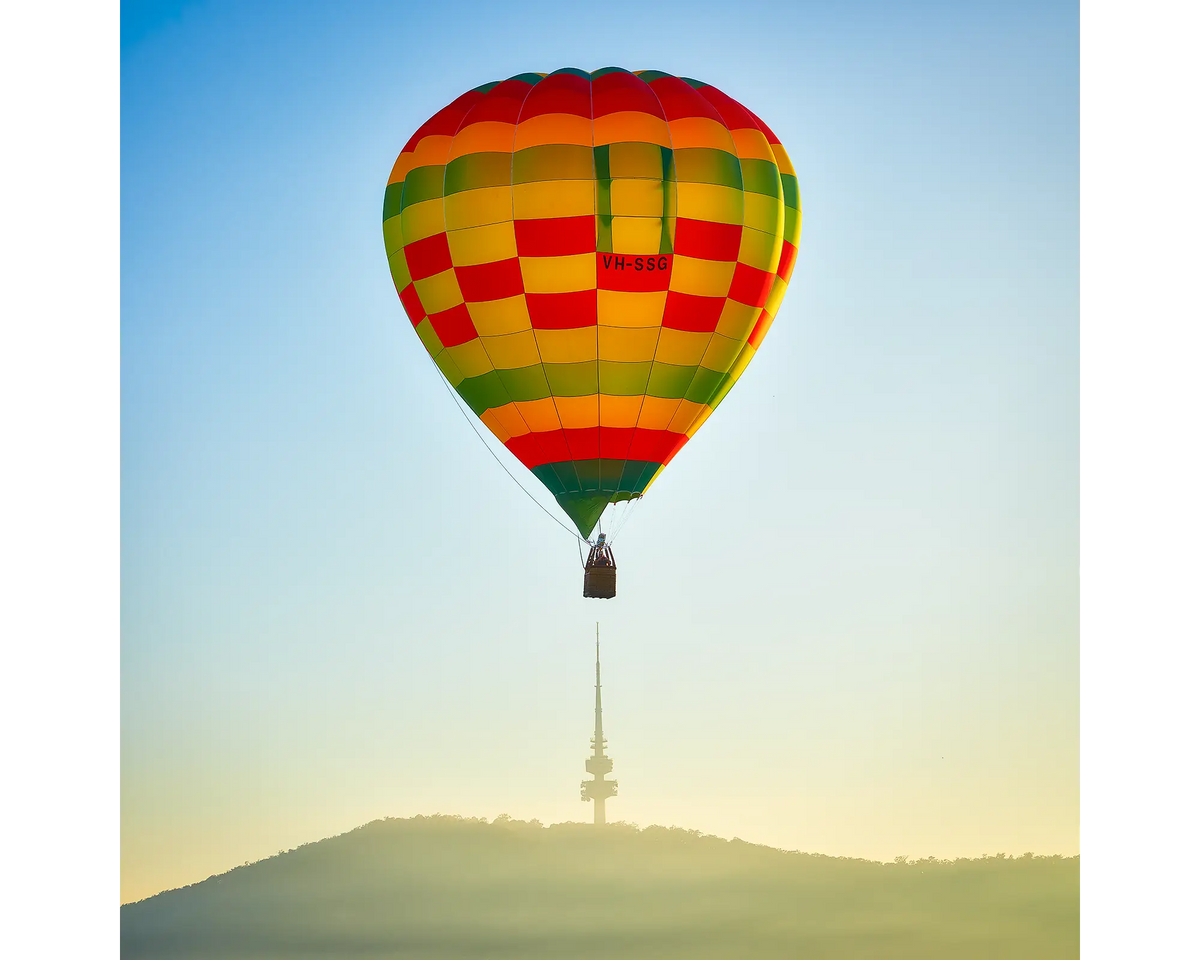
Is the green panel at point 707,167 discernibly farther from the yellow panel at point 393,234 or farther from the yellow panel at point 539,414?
the yellow panel at point 393,234

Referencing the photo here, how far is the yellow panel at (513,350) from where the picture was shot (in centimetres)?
2121

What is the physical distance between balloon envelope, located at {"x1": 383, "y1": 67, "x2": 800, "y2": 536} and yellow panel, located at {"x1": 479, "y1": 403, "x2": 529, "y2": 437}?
0.08 feet

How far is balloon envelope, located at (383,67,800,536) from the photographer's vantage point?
68.5 ft

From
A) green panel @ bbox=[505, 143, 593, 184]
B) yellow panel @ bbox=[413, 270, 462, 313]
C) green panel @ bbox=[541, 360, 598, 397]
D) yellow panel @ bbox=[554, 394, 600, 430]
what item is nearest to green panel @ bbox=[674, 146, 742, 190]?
green panel @ bbox=[505, 143, 593, 184]

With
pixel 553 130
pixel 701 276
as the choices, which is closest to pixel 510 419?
pixel 701 276

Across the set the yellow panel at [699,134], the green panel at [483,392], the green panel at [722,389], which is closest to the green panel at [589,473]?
the green panel at [483,392]

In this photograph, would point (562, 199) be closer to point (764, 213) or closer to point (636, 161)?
point (636, 161)

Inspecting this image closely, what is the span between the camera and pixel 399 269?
22344 mm
